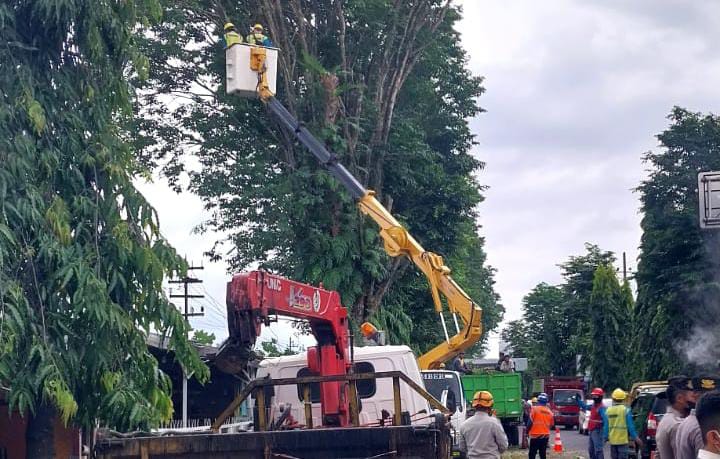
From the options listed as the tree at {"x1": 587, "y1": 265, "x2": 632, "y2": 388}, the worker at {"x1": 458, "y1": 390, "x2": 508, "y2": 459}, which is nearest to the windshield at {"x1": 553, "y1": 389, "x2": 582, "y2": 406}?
the tree at {"x1": 587, "y1": 265, "x2": 632, "y2": 388}

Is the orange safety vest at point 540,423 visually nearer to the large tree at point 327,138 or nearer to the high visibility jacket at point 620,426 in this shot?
the high visibility jacket at point 620,426

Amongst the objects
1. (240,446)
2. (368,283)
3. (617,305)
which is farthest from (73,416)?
(617,305)

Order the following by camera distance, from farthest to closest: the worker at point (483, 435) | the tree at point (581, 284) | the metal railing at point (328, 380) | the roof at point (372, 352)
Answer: the tree at point (581, 284), the roof at point (372, 352), the worker at point (483, 435), the metal railing at point (328, 380)

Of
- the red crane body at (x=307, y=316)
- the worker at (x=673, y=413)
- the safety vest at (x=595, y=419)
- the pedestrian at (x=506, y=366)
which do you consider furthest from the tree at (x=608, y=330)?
the worker at (x=673, y=413)

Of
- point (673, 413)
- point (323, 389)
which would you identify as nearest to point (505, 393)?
point (323, 389)

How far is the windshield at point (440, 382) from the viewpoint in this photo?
2022 cm

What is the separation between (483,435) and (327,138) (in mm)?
16520

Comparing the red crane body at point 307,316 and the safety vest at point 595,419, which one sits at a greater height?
the red crane body at point 307,316

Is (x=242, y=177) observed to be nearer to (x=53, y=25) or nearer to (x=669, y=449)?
(x=53, y=25)

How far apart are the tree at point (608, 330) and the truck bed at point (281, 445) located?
46.4m

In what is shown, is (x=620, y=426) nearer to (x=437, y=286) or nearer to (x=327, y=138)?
(x=437, y=286)

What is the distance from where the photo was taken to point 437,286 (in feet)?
68.6

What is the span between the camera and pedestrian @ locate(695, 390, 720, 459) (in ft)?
18.4

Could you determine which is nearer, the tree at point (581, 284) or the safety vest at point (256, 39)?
the safety vest at point (256, 39)
